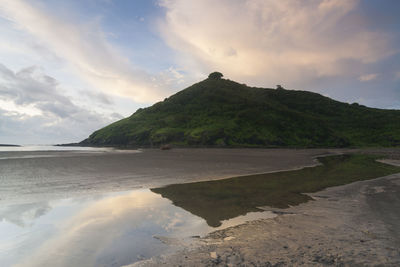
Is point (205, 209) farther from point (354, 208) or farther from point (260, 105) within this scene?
Answer: point (260, 105)

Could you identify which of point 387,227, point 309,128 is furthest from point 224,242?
point 309,128

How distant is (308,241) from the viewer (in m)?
6.83

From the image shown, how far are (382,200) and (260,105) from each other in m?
162

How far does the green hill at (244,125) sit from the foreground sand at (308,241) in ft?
315

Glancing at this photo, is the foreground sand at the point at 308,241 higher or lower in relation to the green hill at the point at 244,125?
lower

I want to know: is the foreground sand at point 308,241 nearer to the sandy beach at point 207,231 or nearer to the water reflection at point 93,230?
the sandy beach at point 207,231

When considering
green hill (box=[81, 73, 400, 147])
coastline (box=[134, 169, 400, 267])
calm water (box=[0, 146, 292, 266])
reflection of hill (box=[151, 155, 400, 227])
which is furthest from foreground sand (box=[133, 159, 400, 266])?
green hill (box=[81, 73, 400, 147])

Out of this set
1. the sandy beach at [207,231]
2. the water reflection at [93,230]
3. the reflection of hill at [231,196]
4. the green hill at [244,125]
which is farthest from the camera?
the green hill at [244,125]

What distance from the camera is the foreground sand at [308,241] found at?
5621mm

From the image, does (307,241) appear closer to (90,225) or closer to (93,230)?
(93,230)

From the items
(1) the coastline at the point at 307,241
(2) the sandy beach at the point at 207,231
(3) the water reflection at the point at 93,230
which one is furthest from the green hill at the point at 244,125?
(1) the coastline at the point at 307,241

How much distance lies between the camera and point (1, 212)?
396 inches

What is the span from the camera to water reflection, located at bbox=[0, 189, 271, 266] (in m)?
6.13

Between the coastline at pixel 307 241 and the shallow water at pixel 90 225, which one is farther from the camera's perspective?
the shallow water at pixel 90 225
